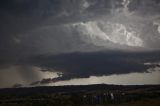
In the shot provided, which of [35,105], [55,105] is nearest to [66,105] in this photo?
[55,105]

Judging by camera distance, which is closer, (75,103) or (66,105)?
(66,105)

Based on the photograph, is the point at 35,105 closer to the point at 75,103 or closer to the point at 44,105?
the point at 44,105

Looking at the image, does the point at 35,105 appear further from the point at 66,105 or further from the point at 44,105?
the point at 66,105

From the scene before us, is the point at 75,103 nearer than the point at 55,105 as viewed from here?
No

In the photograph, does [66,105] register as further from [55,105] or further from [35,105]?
[35,105]

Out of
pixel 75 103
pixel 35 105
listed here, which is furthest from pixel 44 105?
pixel 75 103

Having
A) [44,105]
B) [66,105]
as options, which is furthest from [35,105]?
[66,105]
